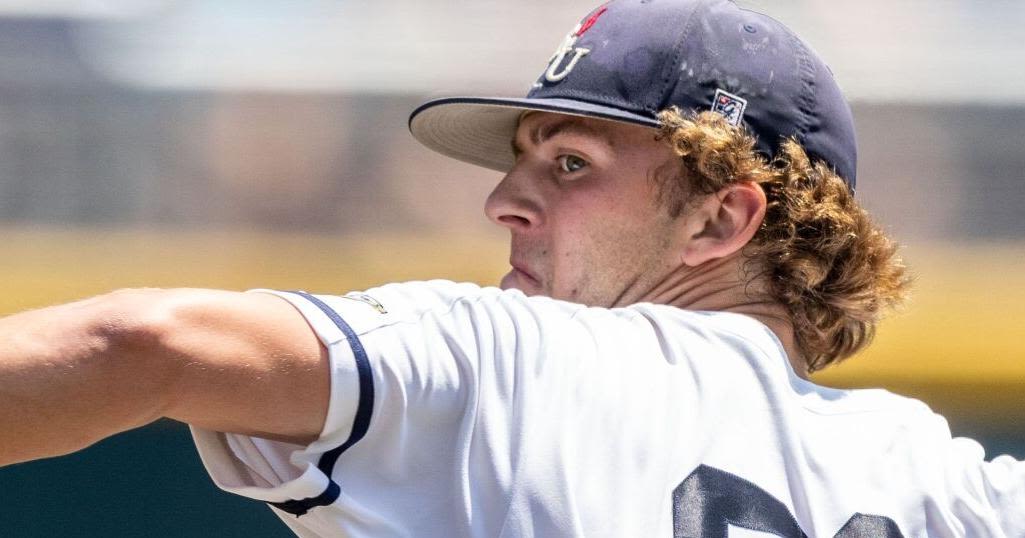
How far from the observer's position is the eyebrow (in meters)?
1.60

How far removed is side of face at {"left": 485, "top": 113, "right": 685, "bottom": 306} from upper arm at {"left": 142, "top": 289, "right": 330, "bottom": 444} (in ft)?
1.91

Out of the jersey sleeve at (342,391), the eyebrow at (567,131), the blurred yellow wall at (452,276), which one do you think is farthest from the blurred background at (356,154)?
the jersey sleeve at (342,391)

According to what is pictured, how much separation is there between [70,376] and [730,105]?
2.97ft

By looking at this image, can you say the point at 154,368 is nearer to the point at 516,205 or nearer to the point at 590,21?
the point at 516,205

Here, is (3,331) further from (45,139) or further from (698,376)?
(45,139)

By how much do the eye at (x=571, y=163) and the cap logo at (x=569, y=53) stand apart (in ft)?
0.33

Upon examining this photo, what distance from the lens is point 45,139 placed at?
2.86m

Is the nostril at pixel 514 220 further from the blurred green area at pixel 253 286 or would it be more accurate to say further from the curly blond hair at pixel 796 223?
the blurred green area at pixel 253 286

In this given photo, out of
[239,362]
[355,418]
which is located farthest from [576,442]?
[239,362]

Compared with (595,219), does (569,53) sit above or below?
above

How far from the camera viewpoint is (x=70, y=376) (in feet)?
3.01

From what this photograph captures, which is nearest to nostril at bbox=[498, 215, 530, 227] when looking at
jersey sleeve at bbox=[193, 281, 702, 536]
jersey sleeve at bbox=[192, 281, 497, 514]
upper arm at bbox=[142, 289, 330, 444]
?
jersey sleeve at bbox=[193, 281, 702, 536]

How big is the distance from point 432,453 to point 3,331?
1.28 ft

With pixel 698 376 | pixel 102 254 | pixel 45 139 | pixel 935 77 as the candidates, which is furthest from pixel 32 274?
pixel 935 77
